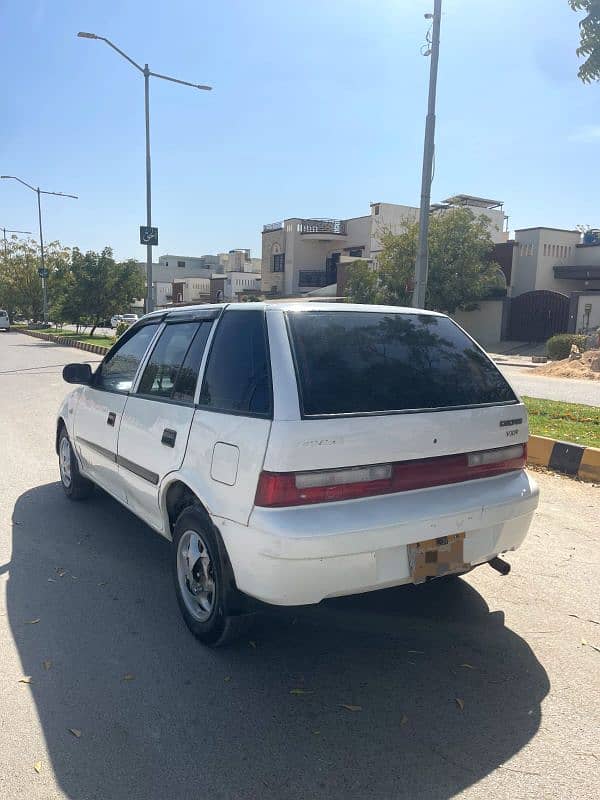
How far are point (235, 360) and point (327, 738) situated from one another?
1.82m

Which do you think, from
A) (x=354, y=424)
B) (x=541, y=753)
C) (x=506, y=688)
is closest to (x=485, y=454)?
(x=354, y=424)

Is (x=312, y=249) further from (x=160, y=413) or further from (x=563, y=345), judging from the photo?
(x=160, y=413)

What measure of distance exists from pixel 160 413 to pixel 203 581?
1017 millimetres

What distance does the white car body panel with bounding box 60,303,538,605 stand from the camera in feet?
9.27

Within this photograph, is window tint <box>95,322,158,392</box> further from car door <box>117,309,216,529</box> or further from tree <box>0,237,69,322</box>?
tree <box>0,237,69,322</box>

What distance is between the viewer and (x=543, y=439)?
7.29 meters

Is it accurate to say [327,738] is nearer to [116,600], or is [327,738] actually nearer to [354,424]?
[354,424]

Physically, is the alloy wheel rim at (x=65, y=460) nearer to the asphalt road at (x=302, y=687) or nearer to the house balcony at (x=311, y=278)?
the asphalt road at (x=302, y=687)

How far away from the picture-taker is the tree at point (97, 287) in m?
30.6

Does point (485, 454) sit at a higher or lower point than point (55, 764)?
higher

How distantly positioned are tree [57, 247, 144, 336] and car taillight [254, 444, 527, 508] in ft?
97.2

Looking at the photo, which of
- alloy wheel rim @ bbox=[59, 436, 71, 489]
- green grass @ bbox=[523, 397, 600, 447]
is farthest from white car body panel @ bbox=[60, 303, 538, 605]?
green grass @ bbox=[523, 397, 600, 447]

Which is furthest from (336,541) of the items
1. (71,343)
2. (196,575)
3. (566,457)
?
(71,343)

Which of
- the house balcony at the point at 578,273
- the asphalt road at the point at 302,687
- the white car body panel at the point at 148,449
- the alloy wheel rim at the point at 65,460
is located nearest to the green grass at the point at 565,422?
the asphalt road at the point at 302,687
